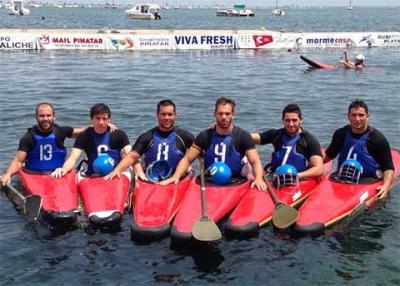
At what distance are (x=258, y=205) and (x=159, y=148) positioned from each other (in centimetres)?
205

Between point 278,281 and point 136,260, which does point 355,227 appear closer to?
point 278,281

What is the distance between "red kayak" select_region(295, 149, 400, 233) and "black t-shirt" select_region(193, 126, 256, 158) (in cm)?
134

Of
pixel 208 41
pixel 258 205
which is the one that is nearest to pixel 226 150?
pixel 258 205

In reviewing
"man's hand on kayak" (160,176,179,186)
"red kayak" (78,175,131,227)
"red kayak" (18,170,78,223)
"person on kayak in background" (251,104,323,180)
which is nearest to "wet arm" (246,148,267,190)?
"person on kayak in background" (251,104,323,180)

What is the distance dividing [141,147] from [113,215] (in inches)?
59.2

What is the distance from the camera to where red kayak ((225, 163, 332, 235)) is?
8.01 m

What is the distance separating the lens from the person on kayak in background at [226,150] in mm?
9016

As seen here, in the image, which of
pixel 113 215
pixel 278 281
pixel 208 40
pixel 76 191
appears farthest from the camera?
pixel 208 40

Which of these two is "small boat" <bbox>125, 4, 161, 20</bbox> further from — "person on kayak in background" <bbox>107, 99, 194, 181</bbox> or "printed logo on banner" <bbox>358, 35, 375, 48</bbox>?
"person on kayak in background" <bbox>107, 99, 194, 181</bbox>

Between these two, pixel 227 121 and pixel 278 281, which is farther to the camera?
pixel 227 121

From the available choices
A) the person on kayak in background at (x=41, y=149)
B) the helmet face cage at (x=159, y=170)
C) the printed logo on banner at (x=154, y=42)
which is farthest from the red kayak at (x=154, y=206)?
the printed logo on banner at (x=154, y=42)

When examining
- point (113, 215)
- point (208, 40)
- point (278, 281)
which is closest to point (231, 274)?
point (278, 281)

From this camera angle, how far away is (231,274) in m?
7.30

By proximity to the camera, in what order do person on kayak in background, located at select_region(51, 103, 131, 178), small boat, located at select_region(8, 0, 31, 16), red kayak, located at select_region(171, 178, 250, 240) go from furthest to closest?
small boat, located at select_region(8, 0, 31, 16), person on kayak in background, located at select_region(51, 103, 131, 178), red kayak, located at select_region(171, 178, 250, 240)
